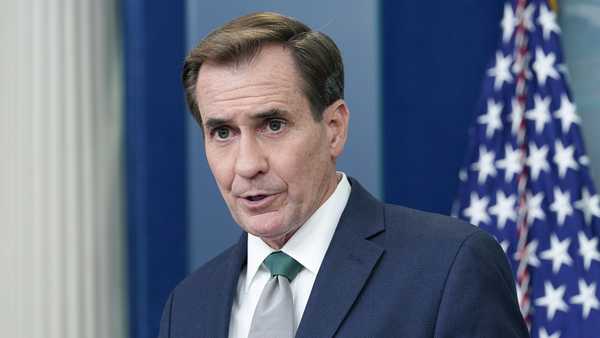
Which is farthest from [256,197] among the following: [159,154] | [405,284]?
[159,154]

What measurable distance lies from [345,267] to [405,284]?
0.13 m

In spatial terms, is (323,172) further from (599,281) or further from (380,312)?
(599,281)

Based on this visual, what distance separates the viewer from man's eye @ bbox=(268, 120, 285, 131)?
2088mm

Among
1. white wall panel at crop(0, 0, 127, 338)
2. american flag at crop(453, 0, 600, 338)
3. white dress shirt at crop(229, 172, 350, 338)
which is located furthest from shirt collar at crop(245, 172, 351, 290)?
white wall panel at crop(0, 0, 127, 338)

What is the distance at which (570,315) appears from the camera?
407 cm

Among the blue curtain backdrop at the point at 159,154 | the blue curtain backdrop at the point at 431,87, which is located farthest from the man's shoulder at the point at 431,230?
the blue curtain backdrop at the point at 159,154

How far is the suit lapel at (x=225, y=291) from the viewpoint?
2178mm

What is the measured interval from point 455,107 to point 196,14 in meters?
1.21

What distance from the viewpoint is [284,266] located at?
2.16 meters

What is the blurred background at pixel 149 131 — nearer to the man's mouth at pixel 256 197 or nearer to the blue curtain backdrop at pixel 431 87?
the blue curtain backdrop at pixel 431 87

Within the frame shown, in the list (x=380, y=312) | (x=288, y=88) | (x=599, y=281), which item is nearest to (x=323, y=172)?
(x=288, y=88)

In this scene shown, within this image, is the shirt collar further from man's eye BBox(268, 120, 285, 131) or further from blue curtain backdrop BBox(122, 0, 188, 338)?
blue curtain backdrop BBox(122, 0, 188, 338)

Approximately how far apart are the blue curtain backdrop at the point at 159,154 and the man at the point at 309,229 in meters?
2.31

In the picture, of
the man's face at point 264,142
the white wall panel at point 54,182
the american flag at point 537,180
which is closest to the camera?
the man's face at point 264,142
